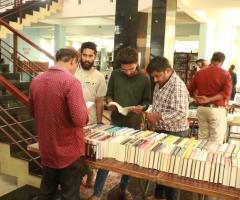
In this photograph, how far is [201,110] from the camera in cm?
392

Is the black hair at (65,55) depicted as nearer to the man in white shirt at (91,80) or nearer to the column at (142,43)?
the man in white shirt at (91,80)

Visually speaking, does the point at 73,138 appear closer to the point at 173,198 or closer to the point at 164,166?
the point at 164,166

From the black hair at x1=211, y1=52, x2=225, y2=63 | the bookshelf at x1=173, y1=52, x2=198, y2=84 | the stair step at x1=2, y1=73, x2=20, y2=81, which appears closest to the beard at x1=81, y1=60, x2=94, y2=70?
the black hair at x1=211, y1=52, x2=225, y2=63

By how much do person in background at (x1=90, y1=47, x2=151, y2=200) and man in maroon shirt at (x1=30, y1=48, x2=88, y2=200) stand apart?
2.12 feet

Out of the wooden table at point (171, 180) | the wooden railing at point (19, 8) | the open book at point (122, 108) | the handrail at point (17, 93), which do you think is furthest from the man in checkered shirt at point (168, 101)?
the wooden railing at point (19, 8)

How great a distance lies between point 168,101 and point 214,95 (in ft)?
5.53

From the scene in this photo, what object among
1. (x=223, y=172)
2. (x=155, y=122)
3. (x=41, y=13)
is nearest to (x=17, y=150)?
(x=155, y=122)

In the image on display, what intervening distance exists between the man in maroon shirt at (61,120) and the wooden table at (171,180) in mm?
179

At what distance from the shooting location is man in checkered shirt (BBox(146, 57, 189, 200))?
234 centimetres

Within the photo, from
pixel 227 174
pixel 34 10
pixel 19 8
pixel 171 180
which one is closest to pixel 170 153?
pixel 171 180

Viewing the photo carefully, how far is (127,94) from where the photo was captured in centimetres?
273

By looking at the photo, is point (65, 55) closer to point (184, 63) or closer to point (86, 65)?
point (86, 65)

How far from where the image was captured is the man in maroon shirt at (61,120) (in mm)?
1857

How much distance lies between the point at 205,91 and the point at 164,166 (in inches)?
A: 85.0
